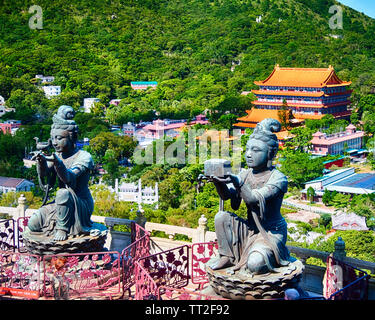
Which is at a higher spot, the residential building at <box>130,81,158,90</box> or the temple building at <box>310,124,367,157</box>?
the residential building at <box>130,81,158,90</box>

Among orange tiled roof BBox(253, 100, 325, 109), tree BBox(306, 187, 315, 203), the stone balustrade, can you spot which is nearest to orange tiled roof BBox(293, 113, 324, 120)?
orange tiled roof BBox(253, 100, 325, 109)

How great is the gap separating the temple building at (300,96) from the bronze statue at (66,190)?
36436 mm

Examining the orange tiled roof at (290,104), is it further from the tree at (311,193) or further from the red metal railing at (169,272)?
the red metal railing at (169,272)

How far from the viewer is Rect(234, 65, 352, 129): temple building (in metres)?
44.9

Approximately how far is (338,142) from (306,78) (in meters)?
10.4

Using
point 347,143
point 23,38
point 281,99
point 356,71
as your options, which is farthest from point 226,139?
point 23,38

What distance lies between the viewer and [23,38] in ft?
258

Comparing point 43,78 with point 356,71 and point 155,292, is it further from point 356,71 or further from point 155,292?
point 155,292

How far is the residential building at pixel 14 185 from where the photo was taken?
2956 centimetres

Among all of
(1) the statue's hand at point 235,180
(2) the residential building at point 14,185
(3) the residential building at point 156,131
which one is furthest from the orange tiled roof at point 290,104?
(1) the statue's hand at point 235,180

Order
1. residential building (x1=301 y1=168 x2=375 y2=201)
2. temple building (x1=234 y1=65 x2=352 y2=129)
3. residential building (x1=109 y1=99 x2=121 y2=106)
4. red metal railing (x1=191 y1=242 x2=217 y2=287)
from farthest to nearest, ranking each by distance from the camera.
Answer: residential building (x1=109 y1=99 x2=121 y2=106)
temple building (x1=234 y1=65 x2=352 y2=129)
residential building (x1=301 y1=168 x2=375 y2=201)
red metal railing (x1=191 y1=242 x2=217 y2=287)

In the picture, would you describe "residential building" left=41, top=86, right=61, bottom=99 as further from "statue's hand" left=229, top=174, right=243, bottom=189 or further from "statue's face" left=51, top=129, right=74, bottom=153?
"statue's hand" left=229, top=174, right=243, bottom=189

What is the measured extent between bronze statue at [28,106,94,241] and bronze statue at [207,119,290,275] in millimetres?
2061

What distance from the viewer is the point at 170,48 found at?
265 ft
